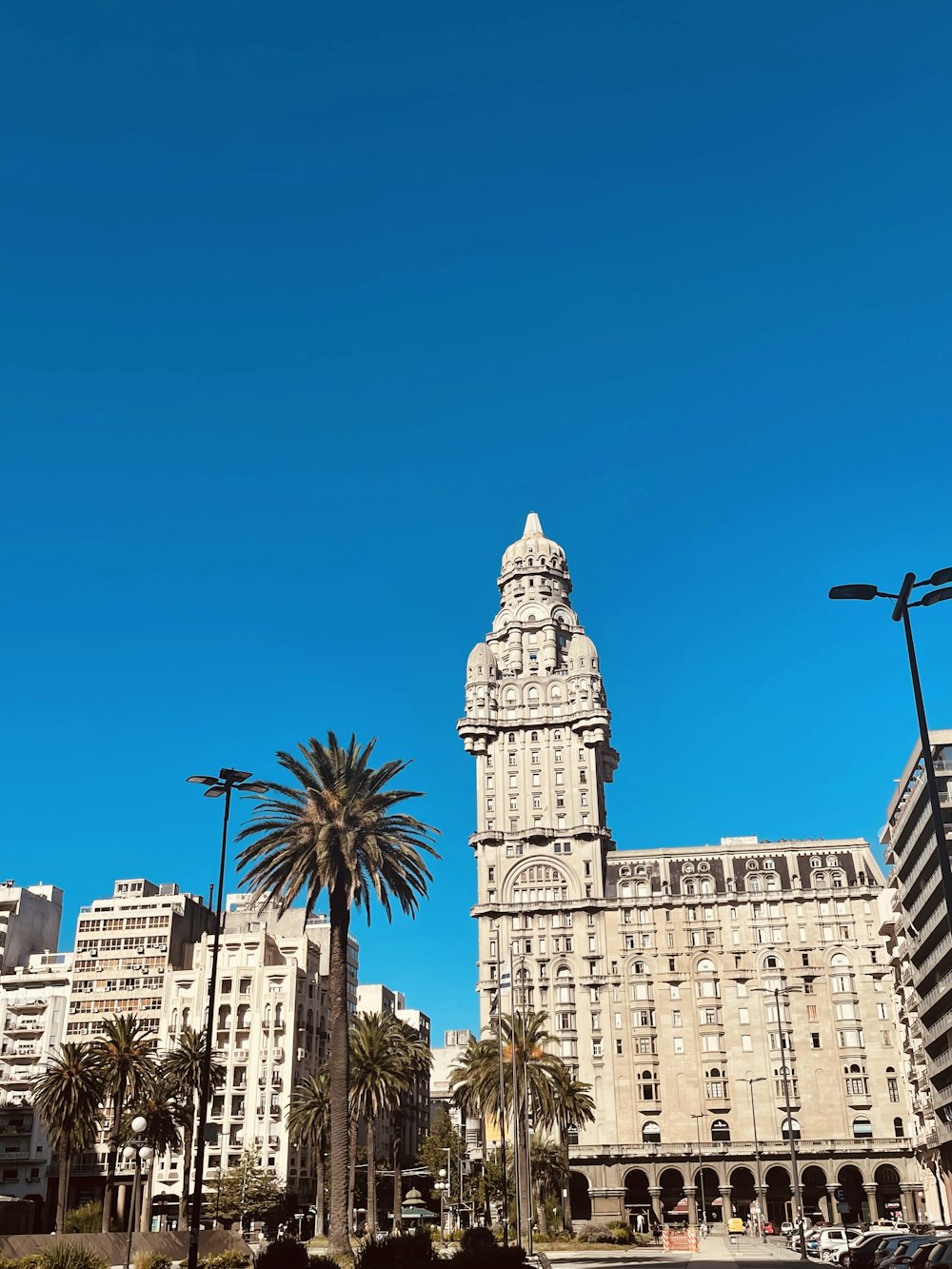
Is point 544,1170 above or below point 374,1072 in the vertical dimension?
below

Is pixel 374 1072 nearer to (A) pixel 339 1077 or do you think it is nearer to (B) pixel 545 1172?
(B) pixel 545 1172

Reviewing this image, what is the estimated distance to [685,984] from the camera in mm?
123312

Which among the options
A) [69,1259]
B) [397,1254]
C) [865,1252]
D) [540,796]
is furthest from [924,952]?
[69,1259]

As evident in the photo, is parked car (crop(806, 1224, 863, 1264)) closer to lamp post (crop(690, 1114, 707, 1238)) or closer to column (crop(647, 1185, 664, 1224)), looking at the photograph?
lamp post (crop(690, 1114, 707, 1238))

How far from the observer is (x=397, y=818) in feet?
188

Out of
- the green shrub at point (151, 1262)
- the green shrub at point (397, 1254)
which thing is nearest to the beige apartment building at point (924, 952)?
the green shrub at point (397, 1254)

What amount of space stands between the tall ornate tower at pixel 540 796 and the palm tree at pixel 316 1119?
84.7ft

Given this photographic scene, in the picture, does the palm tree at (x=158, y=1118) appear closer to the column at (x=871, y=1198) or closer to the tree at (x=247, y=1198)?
the tree at (x=247, y=1198)

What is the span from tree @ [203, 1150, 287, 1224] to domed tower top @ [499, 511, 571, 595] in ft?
244

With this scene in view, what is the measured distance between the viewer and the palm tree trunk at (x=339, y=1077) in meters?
50.8

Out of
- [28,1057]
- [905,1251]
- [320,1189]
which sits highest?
[28,1057]

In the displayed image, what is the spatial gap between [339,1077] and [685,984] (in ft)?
253

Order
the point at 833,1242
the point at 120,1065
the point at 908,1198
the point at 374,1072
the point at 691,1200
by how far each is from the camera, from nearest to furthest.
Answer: the point at 833,1242
the point at 120,1065
the point at 374,1072
the point at 908,1198
the point at 691,1200

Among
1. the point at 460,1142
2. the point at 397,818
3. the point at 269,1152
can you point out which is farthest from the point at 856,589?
the point at 460,1142
